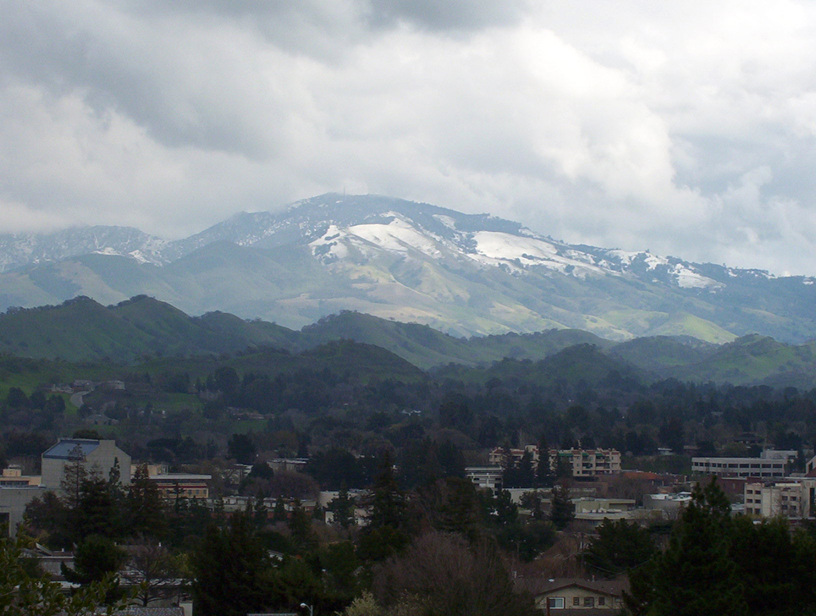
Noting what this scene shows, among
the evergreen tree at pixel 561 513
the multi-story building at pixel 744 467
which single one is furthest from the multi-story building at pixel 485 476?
the evergreen tree at pixel 561 513

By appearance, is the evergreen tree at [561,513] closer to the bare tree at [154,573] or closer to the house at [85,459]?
the house at [85,459]

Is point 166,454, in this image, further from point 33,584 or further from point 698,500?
point 33,584

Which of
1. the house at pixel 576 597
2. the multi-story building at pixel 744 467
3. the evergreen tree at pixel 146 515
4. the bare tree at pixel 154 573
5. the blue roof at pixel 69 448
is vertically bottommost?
the house at pixel 576 597

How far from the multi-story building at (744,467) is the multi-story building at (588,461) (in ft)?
27.2

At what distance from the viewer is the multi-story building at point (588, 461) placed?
138 meters

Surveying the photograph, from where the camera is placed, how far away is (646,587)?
41.9 metres

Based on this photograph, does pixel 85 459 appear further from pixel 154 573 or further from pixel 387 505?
pixel 154 573

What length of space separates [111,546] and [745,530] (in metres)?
24.3

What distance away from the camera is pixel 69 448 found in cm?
10919

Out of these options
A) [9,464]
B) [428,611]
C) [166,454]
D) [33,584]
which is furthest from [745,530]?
[166,454]

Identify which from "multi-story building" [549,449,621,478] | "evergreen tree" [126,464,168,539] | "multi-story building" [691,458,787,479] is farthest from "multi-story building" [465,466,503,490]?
"evergreen tree" [126,464,168,539]

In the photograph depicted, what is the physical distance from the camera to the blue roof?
4208 inches

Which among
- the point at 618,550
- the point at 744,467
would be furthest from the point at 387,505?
the point at 744,467

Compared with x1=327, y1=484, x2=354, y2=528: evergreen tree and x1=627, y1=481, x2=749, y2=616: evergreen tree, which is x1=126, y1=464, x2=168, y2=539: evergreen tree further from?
x1=627, y1=481, x2=749, y2=616: evergreen tree
